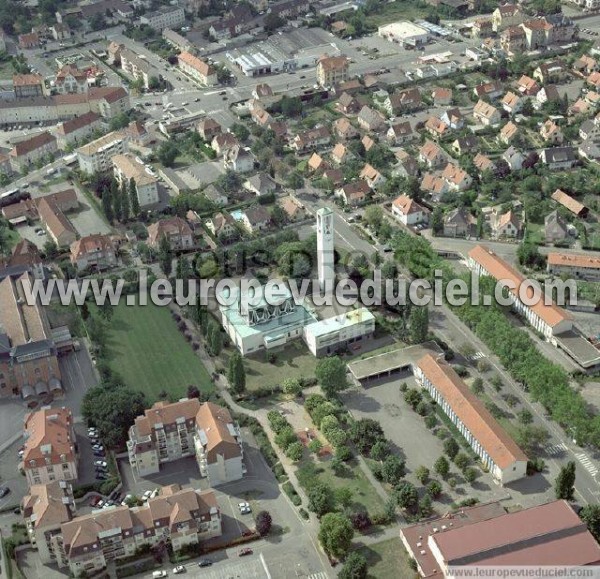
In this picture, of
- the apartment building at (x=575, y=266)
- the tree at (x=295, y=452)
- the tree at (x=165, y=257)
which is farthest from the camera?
the tree at (x=165, y=257)

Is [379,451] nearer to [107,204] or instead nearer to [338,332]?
[338,332]

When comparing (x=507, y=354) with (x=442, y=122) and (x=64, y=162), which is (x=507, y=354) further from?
(x=64, y=162)

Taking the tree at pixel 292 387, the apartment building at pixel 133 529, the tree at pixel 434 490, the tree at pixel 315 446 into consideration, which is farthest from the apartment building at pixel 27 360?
the tree at pixel 434 490

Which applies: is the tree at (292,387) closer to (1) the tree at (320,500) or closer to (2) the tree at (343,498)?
(1) the tree at (320,500)

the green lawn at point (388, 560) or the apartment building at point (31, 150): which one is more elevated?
the apartment building at point (31, 150)

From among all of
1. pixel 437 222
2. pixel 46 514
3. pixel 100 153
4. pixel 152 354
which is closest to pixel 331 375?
pixel 152 354

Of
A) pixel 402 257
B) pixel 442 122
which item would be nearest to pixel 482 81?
pixel 442 122

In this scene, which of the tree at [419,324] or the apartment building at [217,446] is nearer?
the apartment building at [217,446]
